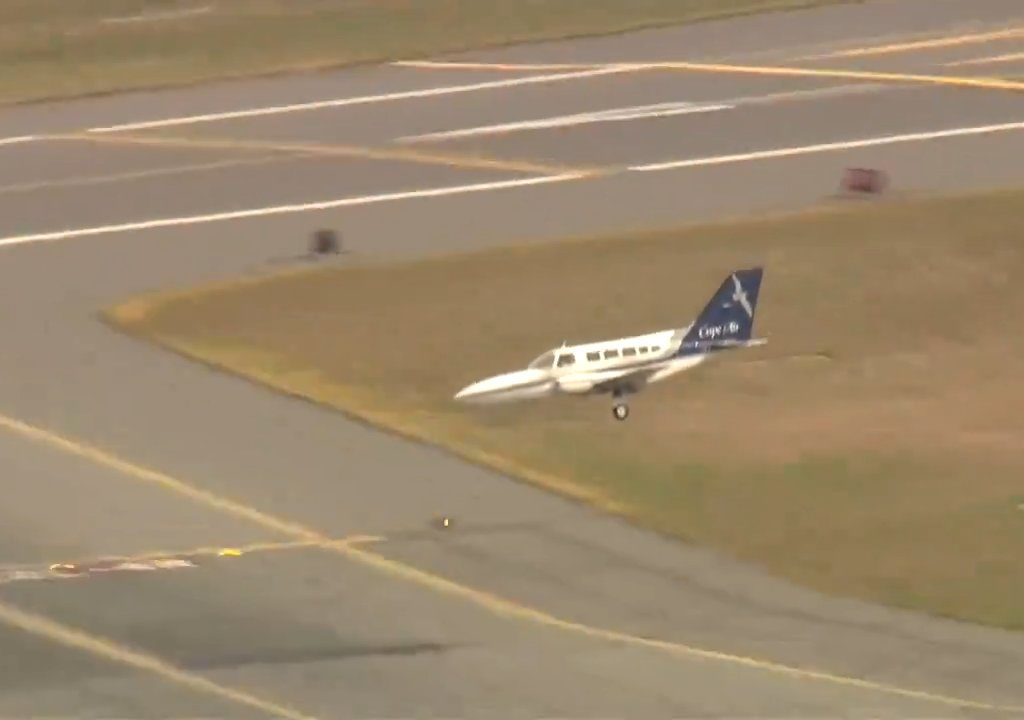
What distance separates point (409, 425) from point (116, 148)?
25.6 m

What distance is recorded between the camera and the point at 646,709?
1639 inches

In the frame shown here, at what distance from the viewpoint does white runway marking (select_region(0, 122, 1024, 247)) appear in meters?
72.2

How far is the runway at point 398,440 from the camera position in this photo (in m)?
43.3

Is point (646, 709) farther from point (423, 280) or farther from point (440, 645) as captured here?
point (423, 280)

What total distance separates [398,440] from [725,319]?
748cm

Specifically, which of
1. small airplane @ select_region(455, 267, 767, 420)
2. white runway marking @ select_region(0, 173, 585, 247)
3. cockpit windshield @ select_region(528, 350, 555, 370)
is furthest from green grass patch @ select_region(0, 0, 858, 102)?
small airplane @ select_region(455, 267, 767, 420)

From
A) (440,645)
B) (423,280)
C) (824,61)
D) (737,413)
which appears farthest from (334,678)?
(824,61)

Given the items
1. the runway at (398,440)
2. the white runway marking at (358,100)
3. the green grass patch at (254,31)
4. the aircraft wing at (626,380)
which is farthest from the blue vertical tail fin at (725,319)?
the green grass patch at (254,31)

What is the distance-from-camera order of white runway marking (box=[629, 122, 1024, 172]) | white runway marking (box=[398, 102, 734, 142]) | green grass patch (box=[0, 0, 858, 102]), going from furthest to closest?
green grass patch (box=[0, 0, 858, 102]) < white runway marking (box=[398, 102, 734, 142]) < white runway marking (box=[629, 122, 1024, 172])

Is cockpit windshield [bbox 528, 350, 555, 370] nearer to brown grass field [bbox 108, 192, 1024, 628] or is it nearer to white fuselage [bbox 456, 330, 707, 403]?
white fuselage [bbox 456, 330, 707, 403]

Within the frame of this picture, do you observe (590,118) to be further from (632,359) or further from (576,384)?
(576,384)

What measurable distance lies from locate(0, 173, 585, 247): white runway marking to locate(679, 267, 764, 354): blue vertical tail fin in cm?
1827

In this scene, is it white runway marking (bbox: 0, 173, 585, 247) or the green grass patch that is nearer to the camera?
white runway marking (bbox: 0, 173, 585, 247)

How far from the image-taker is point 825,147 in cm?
7869
